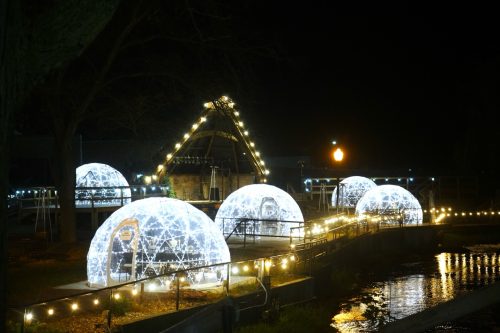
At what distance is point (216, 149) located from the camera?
113 feet

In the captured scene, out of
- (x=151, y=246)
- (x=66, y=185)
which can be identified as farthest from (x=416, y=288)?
(x=66, y=185)

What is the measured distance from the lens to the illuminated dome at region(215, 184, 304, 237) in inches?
952

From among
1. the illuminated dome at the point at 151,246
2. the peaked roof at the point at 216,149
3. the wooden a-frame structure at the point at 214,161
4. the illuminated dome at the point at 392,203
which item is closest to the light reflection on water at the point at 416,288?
the illuminated dome at the point at 151,246

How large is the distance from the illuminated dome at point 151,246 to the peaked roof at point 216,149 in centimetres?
1434

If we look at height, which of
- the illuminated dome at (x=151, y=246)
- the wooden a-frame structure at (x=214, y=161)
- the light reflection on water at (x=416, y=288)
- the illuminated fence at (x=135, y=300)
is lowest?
the light reflection on water at (x=416, y=288)

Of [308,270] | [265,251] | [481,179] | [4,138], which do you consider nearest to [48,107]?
[265,251]

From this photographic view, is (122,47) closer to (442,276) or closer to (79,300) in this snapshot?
(79,300)

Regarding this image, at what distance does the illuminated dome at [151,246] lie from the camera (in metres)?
14.1

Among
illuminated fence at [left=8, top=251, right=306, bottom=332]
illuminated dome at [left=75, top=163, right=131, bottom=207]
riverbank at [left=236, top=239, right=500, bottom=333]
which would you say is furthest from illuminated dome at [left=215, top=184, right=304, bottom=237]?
illuminated fence at [left=8, top=251, right=306, bottom=332]

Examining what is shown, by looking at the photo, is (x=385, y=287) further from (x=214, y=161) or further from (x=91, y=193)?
(x=214, y=161)

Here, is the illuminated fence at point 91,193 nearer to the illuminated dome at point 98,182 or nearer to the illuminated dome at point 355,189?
the illuminated dome at point 98,182

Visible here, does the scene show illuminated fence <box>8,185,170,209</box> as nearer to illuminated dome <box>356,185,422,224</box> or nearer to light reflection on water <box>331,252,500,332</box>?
illuminated dome <box>356,185,422,224</box>

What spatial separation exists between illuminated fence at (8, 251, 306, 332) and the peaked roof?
47.0ft

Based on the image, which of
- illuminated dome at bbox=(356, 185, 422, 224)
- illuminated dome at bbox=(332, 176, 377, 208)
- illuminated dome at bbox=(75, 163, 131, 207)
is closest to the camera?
illuminated dome at bbox=(75, 163, 131, 207)
